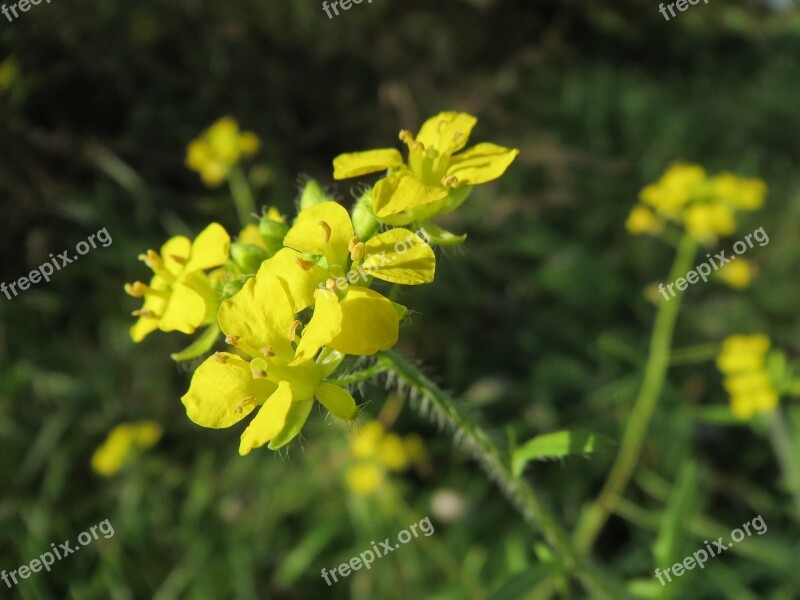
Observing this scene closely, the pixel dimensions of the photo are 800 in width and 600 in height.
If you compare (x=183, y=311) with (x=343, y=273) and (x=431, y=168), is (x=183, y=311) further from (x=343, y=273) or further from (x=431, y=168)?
(x=431, y=168)

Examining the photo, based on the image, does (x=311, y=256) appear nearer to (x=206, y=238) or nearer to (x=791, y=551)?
(x=206, y=238)

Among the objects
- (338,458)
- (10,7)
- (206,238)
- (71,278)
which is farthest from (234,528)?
(10,7)

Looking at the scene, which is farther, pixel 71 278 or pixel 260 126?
pixel 260 126
